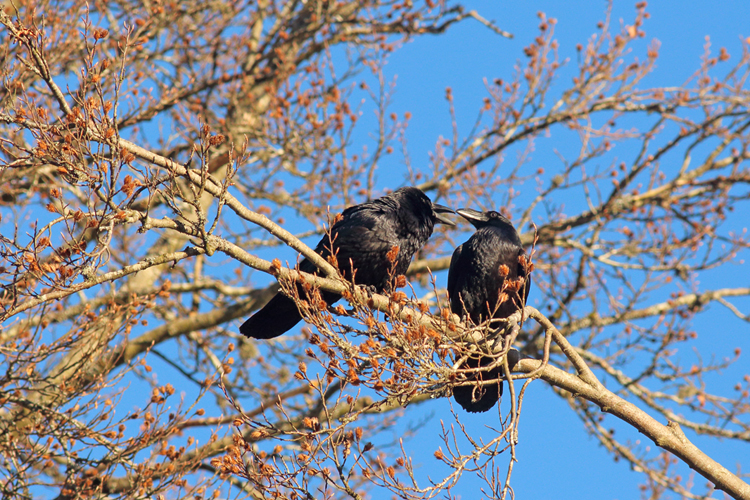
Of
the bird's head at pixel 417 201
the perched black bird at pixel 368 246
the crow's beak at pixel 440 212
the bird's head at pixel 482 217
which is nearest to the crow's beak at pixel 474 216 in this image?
the bird's head at pixel 482 217

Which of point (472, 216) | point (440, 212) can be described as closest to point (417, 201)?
point (440, 212)

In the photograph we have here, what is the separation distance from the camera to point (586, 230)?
7.82m

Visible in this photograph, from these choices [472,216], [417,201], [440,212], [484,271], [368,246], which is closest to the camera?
[368,246]

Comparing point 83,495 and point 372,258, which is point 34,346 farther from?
point 372,258

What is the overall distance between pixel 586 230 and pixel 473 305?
3.23 m

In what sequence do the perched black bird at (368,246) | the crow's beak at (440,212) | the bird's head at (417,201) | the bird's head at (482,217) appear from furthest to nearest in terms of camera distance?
the bird's head at (482,217), the crow's beak at (440,212), the bird's head at (417,201), the perched black bird at (368,246)

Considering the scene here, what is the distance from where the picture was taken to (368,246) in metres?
4.90

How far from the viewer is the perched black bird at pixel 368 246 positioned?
480 cm

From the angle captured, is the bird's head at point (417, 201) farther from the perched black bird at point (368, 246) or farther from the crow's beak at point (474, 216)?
the crow's beak at point (474, 216)

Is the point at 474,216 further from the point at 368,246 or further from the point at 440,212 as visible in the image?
the point at 368,246

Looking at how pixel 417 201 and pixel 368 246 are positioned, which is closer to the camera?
pixel 368 246

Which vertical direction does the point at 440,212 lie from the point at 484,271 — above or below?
above

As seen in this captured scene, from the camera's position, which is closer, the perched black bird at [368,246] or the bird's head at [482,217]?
the perched black bird at [368,246]

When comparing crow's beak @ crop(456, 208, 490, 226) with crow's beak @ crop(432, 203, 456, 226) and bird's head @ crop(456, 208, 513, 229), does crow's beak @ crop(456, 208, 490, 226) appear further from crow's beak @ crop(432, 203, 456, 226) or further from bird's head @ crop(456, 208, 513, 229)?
crow's beak @ crop(432, 203, 456, 226)
